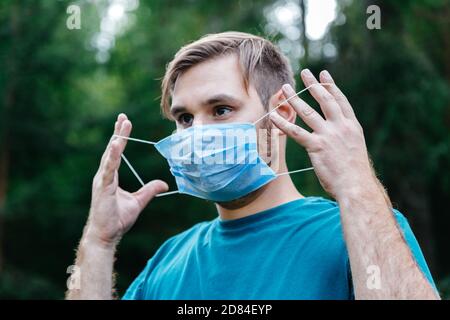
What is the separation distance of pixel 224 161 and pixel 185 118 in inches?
12.2

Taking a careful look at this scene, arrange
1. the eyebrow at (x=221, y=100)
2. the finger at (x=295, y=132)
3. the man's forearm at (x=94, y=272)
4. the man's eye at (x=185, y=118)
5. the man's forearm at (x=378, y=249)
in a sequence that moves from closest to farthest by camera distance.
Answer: the man's forearm at (x=378, y=249) < the finger at (x=295, y=132) < the man's forearm at (x=94, y=272) < the eyebrow at (x=221, y=100) < the man's eye at (x=185, y=118)

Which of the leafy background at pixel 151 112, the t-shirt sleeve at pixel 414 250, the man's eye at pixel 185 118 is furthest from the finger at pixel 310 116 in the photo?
the leafy background at pixel 151 112

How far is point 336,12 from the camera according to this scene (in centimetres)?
965

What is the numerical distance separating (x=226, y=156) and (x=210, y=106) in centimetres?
25

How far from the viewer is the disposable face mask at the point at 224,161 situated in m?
2.65

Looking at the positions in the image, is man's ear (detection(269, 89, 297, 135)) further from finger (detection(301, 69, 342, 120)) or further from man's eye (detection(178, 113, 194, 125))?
finger (detection(301, 69, 342, 120))

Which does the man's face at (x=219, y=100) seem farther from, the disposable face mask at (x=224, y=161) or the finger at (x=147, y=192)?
the finger at (x=147, y=192)

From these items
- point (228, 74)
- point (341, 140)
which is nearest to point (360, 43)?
point (228, 74)

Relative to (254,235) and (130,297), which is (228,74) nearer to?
(254,235)

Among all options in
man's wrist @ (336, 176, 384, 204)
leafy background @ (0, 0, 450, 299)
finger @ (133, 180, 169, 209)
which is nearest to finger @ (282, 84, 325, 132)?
man's wrist @ (336, 176, 384, 204)

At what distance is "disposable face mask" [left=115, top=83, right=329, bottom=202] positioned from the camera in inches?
104

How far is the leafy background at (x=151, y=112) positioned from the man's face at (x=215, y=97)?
236 inches

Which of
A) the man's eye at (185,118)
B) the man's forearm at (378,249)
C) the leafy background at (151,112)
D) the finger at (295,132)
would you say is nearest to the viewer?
A: the man's forearm at (378,249)

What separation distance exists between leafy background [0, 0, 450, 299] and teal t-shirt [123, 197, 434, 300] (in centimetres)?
591
